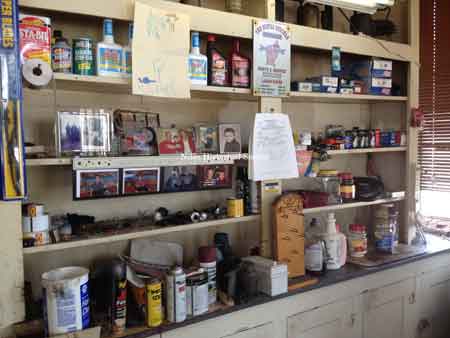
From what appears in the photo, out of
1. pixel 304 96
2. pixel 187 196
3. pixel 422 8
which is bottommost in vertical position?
pixel 187 196

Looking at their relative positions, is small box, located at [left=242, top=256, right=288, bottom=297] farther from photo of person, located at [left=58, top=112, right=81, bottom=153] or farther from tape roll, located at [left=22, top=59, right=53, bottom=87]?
tape roll, located at [left=22, top=59, right=53, bottom=87]

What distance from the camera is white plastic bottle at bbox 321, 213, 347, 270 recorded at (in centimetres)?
207

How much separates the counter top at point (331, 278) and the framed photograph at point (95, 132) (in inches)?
27.5

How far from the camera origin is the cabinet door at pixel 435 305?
236 centimetres

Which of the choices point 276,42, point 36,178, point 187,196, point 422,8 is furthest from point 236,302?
point 422,8

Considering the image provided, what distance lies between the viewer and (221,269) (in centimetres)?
178

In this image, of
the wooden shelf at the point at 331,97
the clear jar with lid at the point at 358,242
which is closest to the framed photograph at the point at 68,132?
the wooden shelf at the point at 331,97

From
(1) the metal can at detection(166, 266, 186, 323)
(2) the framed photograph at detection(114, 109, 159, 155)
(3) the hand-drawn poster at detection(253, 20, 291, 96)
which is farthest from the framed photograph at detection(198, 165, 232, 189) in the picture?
(1) the metal can at detection(166, 266, 186, 323)

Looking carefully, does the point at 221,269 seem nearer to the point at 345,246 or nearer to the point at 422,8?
the point at 345,246

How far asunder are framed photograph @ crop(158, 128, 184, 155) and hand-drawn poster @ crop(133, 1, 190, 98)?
221mm

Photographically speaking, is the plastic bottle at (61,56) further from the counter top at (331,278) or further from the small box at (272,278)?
the small box at (272,278)

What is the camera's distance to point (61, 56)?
1459 mm

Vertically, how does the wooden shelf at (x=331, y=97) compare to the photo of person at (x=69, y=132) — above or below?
above

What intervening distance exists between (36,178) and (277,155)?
1.07 meters
